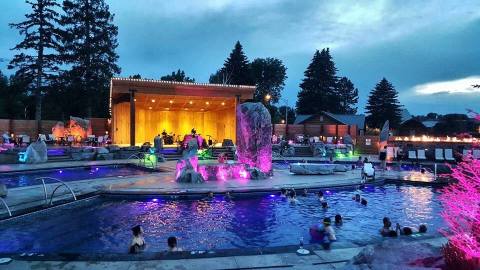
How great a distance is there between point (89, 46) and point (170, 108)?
11189 mm

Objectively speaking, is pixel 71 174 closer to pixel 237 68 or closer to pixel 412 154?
pixel 412 154

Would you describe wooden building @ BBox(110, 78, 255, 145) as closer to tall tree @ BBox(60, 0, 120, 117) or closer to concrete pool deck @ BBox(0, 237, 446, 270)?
tall tree @ BBox(60, 0, 120, 117)

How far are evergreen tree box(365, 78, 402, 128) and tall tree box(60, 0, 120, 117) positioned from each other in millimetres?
34455

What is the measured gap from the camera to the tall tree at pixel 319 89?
57.9 m

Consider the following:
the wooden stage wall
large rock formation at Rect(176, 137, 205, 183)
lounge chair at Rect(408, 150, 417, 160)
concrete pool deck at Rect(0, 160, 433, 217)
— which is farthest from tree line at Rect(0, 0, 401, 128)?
large rock formation at Rect(176, 137, 205, 183)

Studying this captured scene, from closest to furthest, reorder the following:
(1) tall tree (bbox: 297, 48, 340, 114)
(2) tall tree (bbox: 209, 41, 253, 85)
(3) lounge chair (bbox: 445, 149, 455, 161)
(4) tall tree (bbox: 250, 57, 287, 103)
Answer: (3) lounge chair (bbox: 445, 149, 455, 161), (2) tall tree (bbox: 209, 41, 253, 85), (1) tall tree (bbox: 297, 48, 340, 114), (4) tall tree (bbox: 250, 57, 287, 103)

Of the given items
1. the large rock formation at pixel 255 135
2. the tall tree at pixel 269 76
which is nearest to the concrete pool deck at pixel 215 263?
the large rock formation at pixel 255 135

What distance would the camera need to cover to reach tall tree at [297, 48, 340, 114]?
190 feet

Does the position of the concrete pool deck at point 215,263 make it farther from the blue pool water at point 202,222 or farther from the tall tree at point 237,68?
the tall tree at point 237,68

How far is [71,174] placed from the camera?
18.3 metres

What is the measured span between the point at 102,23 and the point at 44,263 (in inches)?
1518

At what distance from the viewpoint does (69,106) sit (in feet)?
129

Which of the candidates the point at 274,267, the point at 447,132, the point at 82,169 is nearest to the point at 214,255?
the point at 274,267

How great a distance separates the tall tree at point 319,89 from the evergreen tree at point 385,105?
7.20 m
